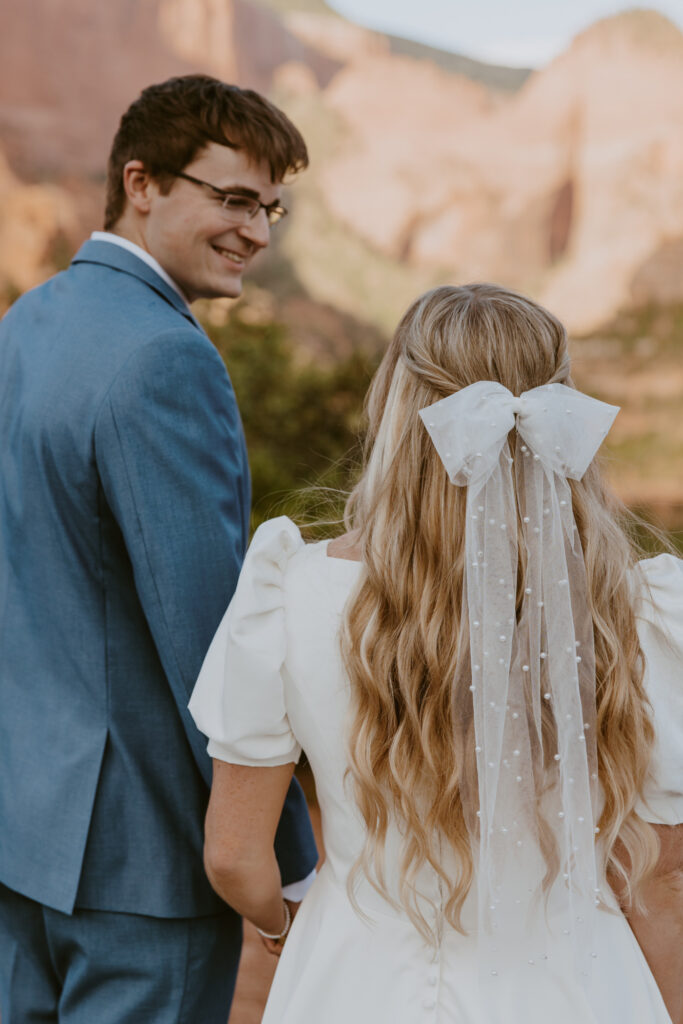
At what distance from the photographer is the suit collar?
1729mm

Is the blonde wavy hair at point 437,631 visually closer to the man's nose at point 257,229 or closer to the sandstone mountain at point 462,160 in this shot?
the man's nose at point 257,229

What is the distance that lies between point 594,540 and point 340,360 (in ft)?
30.3

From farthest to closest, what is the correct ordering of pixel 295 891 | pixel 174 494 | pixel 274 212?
1. pixel 274 212
2. pixel 295 891
3. pixel 174 494

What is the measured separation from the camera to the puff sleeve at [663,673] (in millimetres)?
1261

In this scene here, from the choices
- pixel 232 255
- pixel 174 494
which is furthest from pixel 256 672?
pixel 232 255

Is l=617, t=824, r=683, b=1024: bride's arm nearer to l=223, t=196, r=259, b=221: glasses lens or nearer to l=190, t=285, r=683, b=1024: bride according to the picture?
l=190, t=285, r=683, b=1024: bride

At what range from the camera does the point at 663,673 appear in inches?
50.2

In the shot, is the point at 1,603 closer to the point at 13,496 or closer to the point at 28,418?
the point at 13,496

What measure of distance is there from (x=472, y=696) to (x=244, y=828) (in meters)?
0.37

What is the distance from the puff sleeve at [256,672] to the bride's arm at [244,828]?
3 cm

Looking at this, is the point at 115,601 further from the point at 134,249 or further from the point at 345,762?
the point at 134,249

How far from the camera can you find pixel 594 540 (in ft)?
4.13

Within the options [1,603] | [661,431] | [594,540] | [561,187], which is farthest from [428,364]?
[561,187]

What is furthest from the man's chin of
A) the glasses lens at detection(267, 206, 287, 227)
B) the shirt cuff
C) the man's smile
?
the shirt cuff
